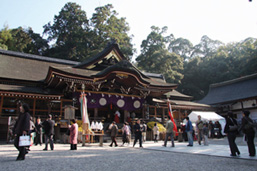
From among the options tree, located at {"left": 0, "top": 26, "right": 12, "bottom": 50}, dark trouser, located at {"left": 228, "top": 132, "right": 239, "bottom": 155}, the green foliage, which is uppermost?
tree, located at {"left": 0, "top": 26, "right": 12, "bottom": 50}

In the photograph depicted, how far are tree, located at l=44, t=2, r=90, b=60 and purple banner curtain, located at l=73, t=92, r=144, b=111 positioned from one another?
24.5m

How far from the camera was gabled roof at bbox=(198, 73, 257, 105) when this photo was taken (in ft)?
80.4


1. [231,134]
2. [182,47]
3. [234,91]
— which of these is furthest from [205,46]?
[231,134]

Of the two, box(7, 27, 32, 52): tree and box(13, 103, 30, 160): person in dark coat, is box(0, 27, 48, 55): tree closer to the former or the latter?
box(7, 27, 32, 52): tree

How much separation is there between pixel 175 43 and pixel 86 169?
57.7 meters

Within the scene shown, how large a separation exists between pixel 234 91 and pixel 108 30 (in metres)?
26.5

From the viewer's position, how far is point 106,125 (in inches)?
651

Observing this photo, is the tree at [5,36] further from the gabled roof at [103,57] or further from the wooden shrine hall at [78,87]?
the gabled roof at [103,57]

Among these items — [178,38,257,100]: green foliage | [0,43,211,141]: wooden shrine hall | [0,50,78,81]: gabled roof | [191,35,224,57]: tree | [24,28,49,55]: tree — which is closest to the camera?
[0,43,211,141]: wooden shrine hall

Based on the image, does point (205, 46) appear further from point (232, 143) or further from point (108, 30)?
point (232, 143)

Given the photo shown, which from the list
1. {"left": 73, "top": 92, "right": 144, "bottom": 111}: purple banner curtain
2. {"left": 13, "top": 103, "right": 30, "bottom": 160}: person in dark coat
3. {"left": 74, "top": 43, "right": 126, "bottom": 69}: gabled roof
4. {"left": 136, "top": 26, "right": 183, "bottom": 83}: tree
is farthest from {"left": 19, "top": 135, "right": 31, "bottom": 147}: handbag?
{"left": 136, "top": 26, "right": 183, "bottom": 83}: tree

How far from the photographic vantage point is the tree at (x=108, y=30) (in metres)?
41.7

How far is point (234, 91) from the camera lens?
89.0 feet

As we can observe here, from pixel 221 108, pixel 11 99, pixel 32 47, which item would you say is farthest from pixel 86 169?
pixel 32 47
